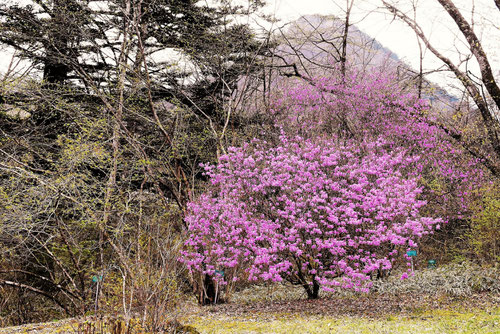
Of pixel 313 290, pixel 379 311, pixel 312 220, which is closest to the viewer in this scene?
Answer: pixel 379 311

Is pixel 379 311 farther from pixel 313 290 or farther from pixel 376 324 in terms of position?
pixel 313 290

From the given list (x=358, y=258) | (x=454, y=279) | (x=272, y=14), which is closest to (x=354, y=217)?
(x=358, y=258)

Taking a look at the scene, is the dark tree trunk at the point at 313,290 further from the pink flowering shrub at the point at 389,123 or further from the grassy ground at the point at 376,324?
the pink flowering shrub at the point at 389,123

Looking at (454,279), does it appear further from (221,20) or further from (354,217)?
(221,20)

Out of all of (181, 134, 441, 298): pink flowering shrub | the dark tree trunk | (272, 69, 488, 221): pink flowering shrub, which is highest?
(272, 69, 488, 221): pink flowering shrub

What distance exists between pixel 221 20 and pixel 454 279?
372 inches

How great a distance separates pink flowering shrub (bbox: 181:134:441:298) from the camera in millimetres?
6980

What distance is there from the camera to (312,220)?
7219 millimetres

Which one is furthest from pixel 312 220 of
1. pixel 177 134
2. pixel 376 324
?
pixel 177 134

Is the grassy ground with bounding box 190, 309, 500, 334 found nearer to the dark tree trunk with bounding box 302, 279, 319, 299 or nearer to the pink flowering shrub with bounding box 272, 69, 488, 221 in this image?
the dark tree trunk with bounding box 302, 279, 319, 299

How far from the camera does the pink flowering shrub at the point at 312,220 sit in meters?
6.98

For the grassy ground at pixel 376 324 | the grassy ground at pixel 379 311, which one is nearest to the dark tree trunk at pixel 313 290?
the grassy ground at pixel 379 311

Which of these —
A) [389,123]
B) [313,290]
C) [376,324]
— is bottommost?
[313,290]

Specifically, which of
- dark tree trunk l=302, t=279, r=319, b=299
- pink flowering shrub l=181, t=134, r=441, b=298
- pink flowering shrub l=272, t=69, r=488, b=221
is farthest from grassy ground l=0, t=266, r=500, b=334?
pink flowering shrub l=272, t=69, r=488, b=221
